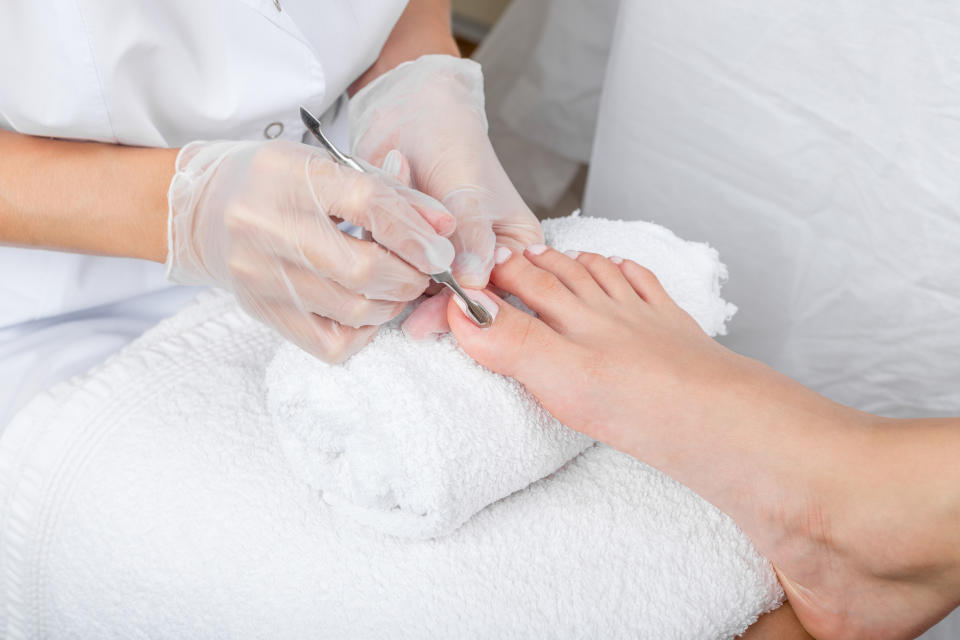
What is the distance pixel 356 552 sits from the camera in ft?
1.95

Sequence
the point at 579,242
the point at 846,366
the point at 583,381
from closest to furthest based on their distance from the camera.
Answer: the point at 583,381
the point at 579,242
the point at 846,366

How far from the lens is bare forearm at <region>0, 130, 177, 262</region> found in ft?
2.19

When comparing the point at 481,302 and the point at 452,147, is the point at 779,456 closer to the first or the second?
the point at 481,302

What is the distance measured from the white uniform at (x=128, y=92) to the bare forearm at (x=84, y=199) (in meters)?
0.03

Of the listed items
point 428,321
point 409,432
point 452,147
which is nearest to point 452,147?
point 452,147

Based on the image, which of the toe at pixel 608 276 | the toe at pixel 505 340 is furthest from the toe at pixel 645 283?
the toe at pixel 505 340

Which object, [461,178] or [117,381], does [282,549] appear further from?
[461,178]

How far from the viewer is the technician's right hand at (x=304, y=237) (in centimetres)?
61

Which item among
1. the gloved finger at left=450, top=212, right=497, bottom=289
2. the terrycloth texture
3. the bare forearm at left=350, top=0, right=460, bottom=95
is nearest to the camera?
the terrycloth texture

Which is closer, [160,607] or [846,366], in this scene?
[160,607]

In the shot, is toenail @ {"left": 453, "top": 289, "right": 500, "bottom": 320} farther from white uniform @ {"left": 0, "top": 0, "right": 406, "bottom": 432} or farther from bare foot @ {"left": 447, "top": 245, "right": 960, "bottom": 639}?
white uniform @ {"left": 0, "top": 0, "right": 406, "bottom": 432}

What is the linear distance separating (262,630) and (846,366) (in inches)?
29.7

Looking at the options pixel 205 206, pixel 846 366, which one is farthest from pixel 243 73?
pixel 846 366

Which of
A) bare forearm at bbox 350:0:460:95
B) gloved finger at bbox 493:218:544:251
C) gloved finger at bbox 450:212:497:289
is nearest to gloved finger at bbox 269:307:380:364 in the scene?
gloved finger at bbox 450:212:497:289
